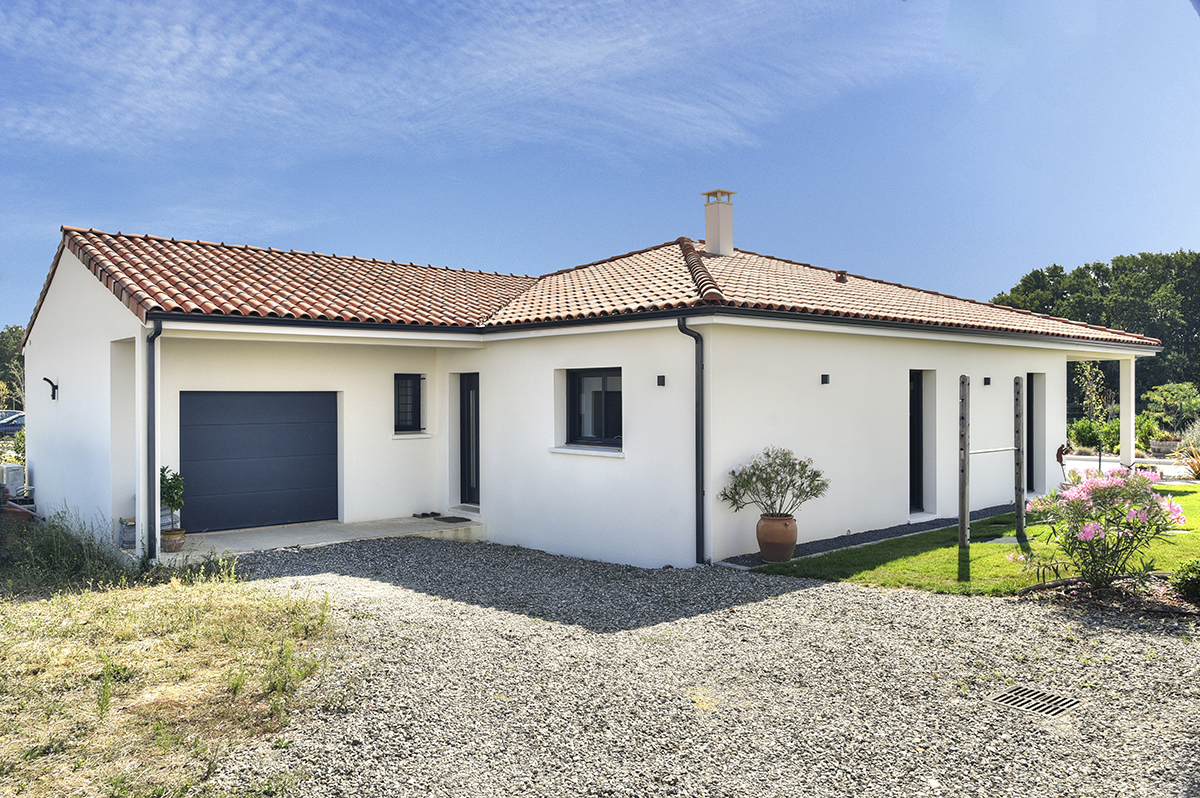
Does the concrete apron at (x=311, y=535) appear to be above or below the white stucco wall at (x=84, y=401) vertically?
below

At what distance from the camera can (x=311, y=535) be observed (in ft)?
39.2

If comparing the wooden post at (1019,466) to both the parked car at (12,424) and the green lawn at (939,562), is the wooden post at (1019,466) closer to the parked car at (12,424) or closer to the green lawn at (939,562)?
the green lawn at (939,562)

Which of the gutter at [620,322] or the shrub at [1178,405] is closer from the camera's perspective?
the gutter at [620,322]

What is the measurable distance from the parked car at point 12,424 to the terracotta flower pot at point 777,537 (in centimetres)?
3548

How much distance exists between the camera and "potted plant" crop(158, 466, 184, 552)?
1048cm

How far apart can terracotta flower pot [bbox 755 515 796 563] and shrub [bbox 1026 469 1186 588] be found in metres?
2.90

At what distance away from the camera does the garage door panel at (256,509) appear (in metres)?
12.0

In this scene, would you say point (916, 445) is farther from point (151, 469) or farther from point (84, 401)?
point (84, 401)

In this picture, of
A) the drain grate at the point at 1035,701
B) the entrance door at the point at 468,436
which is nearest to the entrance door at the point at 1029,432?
the entrance door at the point at 468,436

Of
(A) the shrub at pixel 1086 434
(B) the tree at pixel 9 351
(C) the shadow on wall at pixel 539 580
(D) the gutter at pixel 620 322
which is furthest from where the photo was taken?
(B) the tree at pixel 9 351

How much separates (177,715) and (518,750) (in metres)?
2.26

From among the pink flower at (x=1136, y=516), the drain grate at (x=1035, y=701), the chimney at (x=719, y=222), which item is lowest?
the drain grate at (x=1035, y=701)

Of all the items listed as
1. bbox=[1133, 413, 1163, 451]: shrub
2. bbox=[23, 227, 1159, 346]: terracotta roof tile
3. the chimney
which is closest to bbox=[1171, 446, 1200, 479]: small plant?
bbox=[1133, 413, 1163, 451]: shrub

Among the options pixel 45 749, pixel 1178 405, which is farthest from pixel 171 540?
pixel 1178 405
